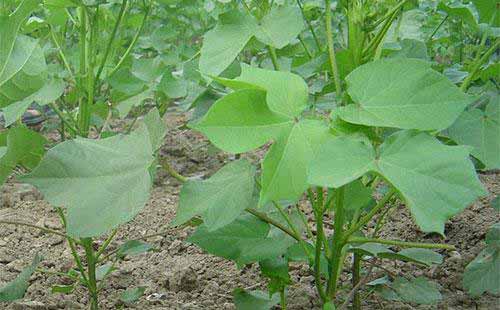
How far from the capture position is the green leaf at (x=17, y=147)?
4.21 feet

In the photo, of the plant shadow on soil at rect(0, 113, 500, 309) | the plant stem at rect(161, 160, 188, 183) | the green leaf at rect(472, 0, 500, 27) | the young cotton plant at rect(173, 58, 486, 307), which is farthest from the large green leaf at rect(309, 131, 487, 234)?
the plant shadow on soil at rect(0, 113, 500, 309)

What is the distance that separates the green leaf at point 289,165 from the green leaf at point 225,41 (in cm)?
19

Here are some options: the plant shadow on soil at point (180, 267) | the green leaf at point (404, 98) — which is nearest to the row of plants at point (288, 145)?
the green leaf at point (404, 98)

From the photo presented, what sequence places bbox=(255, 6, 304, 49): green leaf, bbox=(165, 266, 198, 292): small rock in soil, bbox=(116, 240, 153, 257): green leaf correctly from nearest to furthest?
bbox=(255, 6, 304, 49): green leaf, bbox=(116, 240, 153, 257): green leaf, bbox=(165, 266, 198, 292): small rock in soil

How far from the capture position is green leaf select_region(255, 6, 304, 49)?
1.16 meters

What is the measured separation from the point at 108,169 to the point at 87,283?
0.53 m

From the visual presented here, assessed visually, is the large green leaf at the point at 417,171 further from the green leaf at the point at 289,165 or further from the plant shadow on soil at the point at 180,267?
the plant shadow on soil at the point at 180,267

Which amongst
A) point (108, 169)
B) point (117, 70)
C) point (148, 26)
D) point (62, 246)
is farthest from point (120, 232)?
point (148, 26)

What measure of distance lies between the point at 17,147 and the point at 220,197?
43 centimetres

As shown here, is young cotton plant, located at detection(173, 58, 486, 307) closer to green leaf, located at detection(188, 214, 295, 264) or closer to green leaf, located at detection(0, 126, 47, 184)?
green leaf, located at detection(188, 214, 295, 264)

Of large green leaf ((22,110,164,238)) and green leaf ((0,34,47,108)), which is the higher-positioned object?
green leaf ((0,34,47,108))

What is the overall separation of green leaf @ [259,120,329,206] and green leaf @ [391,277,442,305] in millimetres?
553

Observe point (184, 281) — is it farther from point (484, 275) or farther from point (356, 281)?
point (484, 275)

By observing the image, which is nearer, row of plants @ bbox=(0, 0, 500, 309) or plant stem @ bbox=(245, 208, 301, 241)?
row of plants @ bbox=(0, 0, 500, 309)
